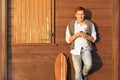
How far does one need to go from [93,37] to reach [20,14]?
4.40 ft

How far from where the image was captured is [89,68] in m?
8.38

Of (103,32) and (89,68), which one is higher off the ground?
(103,32)

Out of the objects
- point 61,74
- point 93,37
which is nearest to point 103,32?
point 93,37

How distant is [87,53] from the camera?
8.35 meters

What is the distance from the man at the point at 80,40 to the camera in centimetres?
835

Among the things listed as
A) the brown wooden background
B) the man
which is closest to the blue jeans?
the man

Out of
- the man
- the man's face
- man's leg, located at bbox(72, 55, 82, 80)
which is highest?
the man's face

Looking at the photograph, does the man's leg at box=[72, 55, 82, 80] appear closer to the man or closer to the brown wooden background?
the man

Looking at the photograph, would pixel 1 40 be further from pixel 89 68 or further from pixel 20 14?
pixel 89 68

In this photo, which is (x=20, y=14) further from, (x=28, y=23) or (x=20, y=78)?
(x=20, y=78)

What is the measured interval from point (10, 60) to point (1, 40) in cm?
40

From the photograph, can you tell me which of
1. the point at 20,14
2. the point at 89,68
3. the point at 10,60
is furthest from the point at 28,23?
the point at 89,68

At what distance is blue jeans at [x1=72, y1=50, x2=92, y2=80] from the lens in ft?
27.4

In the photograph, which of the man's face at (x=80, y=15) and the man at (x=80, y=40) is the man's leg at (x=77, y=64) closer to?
the man at (x=80, y=40)
